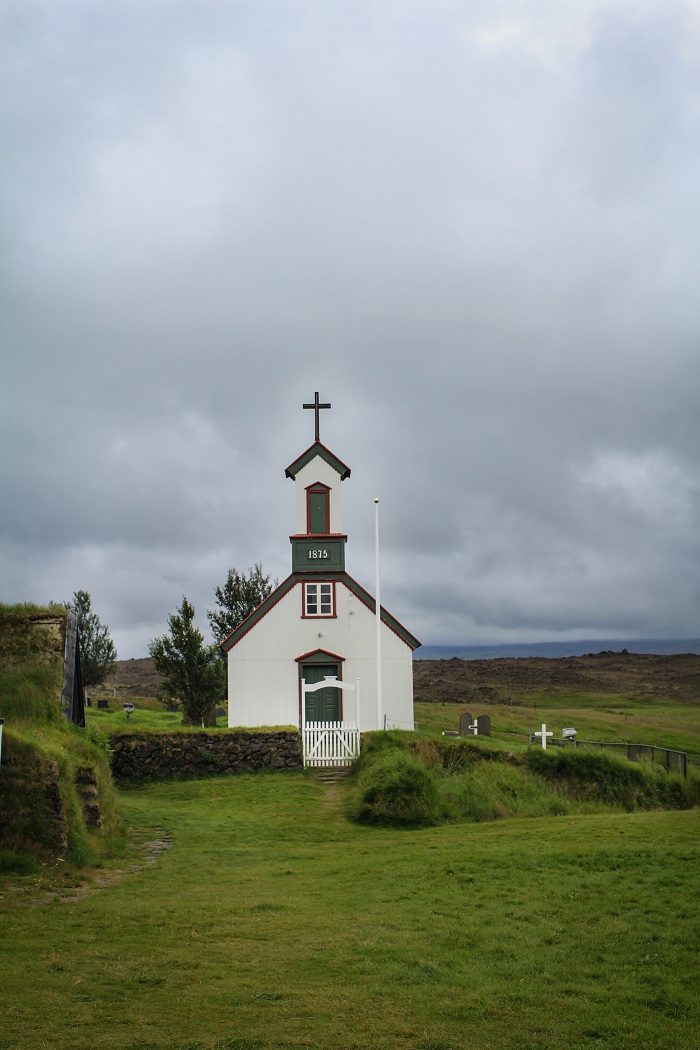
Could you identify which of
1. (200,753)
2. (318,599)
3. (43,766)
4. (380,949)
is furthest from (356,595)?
(380,949)

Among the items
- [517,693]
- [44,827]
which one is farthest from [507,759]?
[517,693]

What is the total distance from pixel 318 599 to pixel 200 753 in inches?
368

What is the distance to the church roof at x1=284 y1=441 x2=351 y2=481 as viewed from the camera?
3616 cm

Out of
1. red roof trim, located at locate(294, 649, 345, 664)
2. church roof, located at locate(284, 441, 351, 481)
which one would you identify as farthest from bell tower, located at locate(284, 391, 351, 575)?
red roof trim, located at locate(294, 649, 345, 664)

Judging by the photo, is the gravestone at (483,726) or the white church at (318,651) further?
the gravestone at (483,726)

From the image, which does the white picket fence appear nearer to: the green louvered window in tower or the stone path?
the green louvered window in tower

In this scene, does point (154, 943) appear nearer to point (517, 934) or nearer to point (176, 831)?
point (517, 934)

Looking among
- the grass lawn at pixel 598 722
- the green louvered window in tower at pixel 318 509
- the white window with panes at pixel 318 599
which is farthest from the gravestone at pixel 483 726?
the green louvered window in tower at pixel 318 509

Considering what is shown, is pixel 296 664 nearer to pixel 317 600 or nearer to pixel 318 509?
pixel 317 600

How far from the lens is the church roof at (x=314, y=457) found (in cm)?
3616

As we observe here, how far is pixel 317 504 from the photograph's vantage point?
36.1 meters

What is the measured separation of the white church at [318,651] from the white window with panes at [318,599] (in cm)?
4

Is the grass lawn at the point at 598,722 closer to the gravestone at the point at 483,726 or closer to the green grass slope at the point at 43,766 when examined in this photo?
the gravestone at the point at 483,726

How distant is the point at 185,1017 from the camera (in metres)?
7.05
